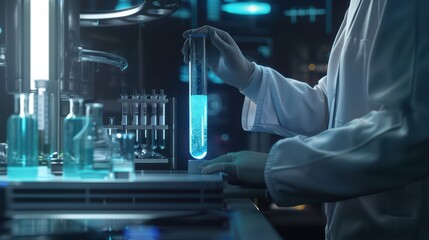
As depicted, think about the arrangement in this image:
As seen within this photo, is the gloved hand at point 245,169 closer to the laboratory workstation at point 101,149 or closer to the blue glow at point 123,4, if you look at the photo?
the laboratory workstation at point 101,149

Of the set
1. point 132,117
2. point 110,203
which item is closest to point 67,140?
point 110,203

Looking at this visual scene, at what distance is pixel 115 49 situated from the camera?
109 inches

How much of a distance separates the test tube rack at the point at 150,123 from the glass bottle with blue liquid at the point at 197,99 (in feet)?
1.58

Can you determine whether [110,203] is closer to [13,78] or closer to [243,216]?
[243,216]

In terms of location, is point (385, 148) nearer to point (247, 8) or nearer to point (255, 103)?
point (255, 103)

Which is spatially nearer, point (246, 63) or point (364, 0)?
point (364, 0)

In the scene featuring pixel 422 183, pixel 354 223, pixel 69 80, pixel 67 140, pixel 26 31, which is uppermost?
pixel 26 31

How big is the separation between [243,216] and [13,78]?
2.18 feet

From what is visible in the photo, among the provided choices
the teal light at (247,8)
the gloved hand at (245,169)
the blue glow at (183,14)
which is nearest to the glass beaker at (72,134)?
the gloved hand at (245,169)

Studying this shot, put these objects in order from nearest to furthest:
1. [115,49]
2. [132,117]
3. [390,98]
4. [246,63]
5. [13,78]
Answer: [390,98], [13,78], [246,63], [132,117], [115,49]

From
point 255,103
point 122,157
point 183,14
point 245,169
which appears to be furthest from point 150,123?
point 122,157

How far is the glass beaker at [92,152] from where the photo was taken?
111 centimetres

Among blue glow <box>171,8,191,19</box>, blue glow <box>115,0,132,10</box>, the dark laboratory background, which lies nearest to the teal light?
the dark laboratory background

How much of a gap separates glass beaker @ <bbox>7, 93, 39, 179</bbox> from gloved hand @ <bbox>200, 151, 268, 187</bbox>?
43cm
